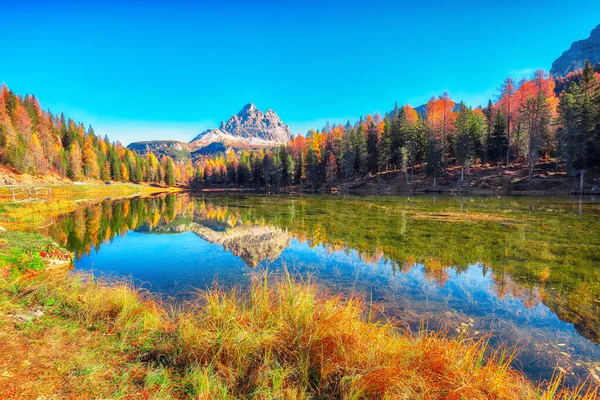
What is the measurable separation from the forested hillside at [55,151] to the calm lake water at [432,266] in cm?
7058

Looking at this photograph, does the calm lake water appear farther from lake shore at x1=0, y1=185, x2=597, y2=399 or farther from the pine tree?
the pine tree

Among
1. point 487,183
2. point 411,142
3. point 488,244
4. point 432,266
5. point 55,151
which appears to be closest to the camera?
point 432,266

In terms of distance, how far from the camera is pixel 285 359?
395 centimetres

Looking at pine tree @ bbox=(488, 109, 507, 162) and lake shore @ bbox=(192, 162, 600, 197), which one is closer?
lake shore @ bbox=(192, 162, 600, 197)

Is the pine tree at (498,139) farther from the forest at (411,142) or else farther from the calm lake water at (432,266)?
the calm lake water at (432,266)

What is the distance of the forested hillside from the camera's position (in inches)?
2660

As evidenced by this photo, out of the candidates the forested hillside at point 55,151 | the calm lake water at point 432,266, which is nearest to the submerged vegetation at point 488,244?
the calm lake water at point 432,266

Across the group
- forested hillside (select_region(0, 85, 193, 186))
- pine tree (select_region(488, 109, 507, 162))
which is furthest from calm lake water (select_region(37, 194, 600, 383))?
forested hillside (select_region(0, 85, 193, 186))

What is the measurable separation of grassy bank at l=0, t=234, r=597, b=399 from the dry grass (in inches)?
0.6

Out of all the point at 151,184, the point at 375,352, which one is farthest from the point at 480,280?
the point at 151,184

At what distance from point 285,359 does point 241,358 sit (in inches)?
25.4

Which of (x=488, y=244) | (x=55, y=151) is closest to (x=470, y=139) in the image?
(x=488, y=244)

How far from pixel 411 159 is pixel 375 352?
213 ft

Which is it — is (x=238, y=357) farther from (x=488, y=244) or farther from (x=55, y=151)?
(x=55, y=151)
